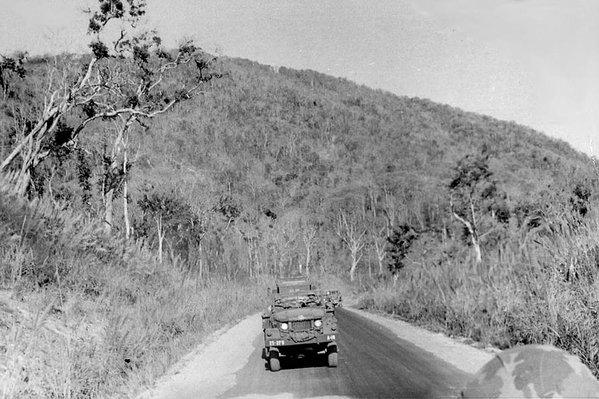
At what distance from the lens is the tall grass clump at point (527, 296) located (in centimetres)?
732

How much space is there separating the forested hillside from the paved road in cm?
167

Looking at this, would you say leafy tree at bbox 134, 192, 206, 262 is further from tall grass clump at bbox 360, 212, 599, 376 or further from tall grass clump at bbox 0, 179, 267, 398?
tall grass clump at bbox 360, 212, 599, 376

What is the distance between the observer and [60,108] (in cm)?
1961

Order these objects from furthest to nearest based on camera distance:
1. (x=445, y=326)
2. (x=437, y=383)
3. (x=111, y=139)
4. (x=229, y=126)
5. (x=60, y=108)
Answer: (x=229, y=126) → (x=111, y=139) → (x=60, y=108) → (x=445, y=326) → (x=437, y=383)

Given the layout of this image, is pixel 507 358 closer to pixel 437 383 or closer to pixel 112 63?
pixel 437 383

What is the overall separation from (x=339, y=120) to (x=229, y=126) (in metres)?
25.1

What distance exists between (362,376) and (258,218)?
68246 millimetres

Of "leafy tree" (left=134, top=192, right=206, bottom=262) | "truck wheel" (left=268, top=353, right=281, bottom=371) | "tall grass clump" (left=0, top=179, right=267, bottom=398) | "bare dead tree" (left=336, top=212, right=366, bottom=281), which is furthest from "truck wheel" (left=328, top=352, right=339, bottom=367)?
"bare dead tree" (left=336, top=212, right=366, bottom=281)

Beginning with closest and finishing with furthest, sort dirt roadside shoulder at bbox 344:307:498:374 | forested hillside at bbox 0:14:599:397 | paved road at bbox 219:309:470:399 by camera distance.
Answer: paved road at bbox 219:309:470:399
forested hillside at bbox 0:14:599:397
dirt roadside shoulder at bbox 344:307:498:374

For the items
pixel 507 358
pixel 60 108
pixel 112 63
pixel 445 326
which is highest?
pixel 112 63

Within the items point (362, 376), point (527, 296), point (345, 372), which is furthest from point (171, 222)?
point (527, 296)

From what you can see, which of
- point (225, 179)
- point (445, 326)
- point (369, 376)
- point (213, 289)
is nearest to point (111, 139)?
point (225, 179)

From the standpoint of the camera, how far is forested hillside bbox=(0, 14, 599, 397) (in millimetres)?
8523

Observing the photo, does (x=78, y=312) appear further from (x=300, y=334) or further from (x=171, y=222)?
(x=171, y=222)
